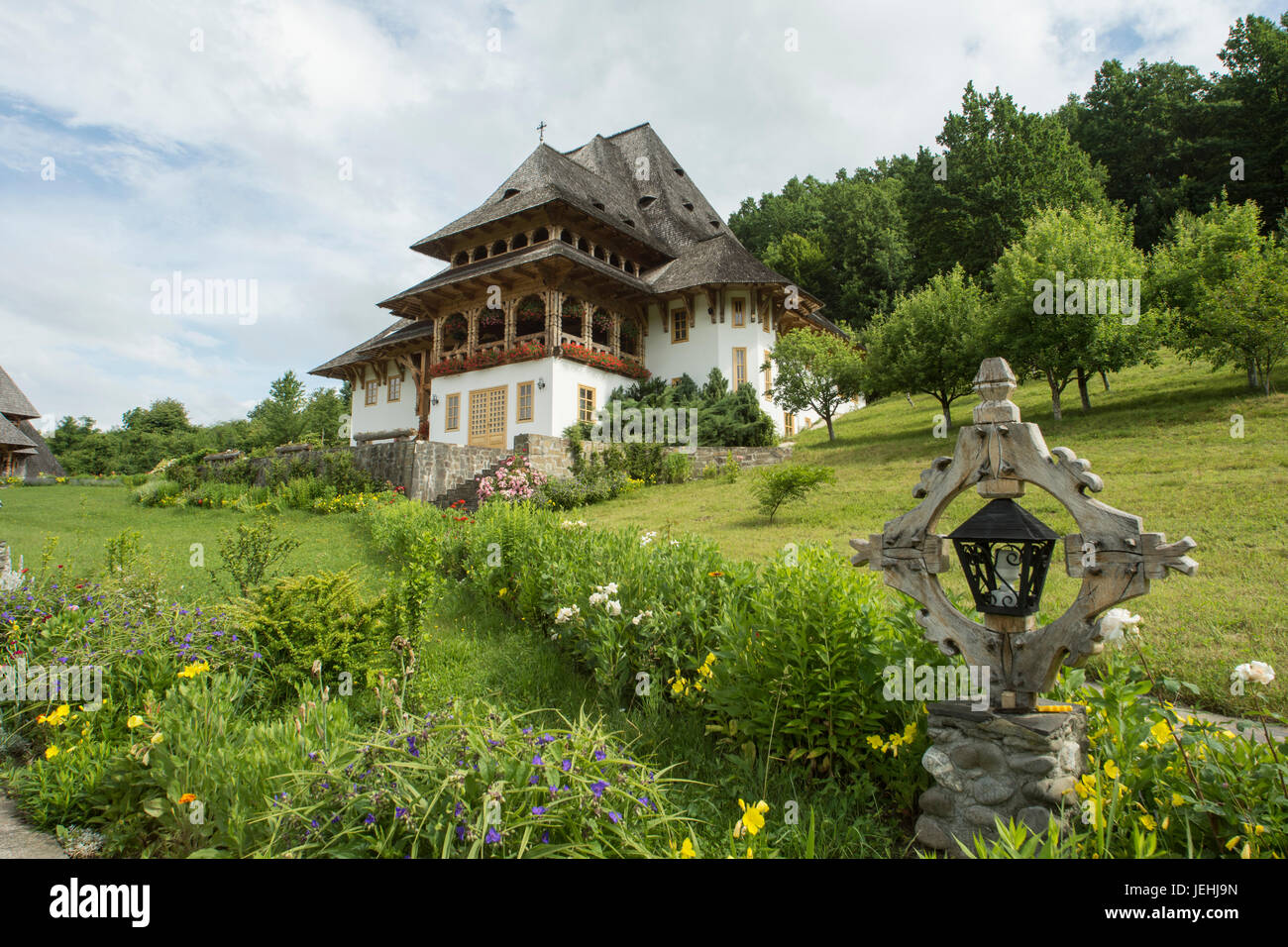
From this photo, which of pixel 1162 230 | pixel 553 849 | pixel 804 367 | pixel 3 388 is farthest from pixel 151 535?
pixel 1162 230

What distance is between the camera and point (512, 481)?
17234 millimetres

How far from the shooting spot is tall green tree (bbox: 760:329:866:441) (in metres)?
21.6

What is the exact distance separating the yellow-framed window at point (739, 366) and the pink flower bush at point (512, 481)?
9.69 meters

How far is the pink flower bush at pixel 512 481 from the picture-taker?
16.7 metres

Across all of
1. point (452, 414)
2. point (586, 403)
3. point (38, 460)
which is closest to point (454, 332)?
point (452, 414)

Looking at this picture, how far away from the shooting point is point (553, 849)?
2.54 metres

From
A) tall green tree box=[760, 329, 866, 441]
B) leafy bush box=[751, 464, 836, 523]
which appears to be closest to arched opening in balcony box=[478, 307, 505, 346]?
tall green tree box=[760, 329, 866, 441]

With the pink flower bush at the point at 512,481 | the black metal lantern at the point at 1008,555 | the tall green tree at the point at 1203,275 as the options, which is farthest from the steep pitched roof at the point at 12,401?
the tall green tree at the point at 1203,275

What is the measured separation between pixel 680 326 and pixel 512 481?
11.8m

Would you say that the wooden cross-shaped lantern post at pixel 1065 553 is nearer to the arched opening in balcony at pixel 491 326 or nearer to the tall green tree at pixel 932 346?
the tall green tree at pixel 932 346

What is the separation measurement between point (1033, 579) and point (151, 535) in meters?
14.8

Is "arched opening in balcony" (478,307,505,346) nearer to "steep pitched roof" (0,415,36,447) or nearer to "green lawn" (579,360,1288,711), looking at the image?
"green lawn" (579,360,1288,711)

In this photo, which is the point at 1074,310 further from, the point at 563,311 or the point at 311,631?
the point at 311,631

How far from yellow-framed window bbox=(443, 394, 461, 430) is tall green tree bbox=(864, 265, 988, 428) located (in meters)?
14.4
